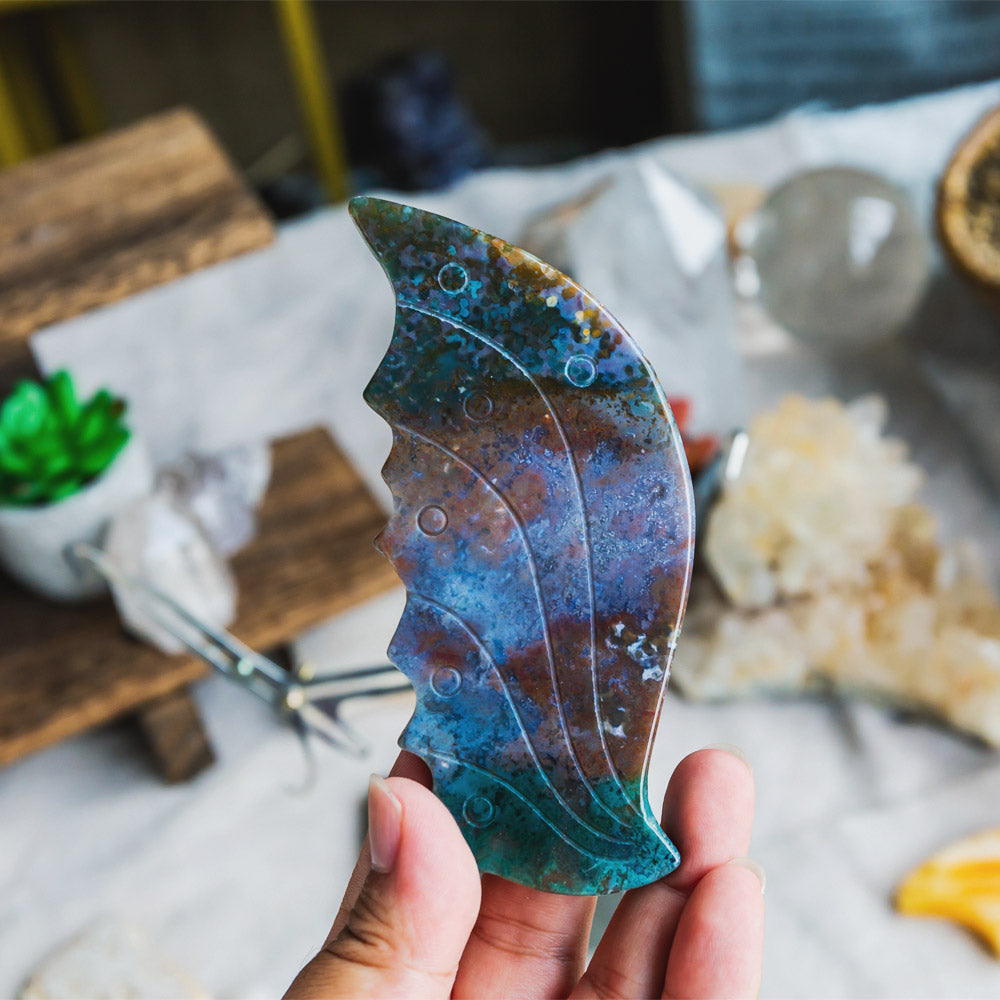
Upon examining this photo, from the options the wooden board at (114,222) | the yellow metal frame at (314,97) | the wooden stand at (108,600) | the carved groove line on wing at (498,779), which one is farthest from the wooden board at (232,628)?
the yellow metal frame at (314,97)

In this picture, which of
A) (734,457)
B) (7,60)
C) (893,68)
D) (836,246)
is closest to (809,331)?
(836,246)

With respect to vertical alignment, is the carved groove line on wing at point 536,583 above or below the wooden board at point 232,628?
above

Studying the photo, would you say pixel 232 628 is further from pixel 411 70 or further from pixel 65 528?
pixel 411 70

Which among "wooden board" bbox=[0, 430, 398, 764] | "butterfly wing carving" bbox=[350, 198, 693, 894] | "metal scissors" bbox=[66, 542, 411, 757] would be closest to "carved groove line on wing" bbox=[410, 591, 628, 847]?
"butterfly wing carving" bbox=[350, 198, 693, 894]

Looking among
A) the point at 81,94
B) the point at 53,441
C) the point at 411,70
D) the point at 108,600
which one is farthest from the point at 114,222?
the point at 81,94

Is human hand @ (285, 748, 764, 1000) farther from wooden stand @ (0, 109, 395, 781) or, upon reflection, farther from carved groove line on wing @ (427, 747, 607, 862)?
wooden stand @ (0, 109, 395, 781)

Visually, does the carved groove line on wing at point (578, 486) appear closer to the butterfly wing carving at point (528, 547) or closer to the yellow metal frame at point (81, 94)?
the butterfly wing carving at point (528, 547)
